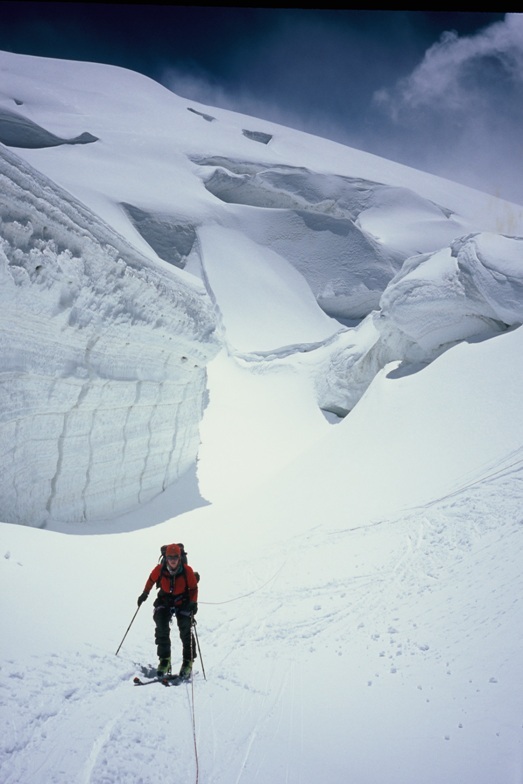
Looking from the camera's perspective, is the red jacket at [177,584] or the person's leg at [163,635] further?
the red jacket at [177,584]

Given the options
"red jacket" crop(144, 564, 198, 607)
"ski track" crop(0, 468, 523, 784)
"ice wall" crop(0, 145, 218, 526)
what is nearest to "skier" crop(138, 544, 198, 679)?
"red jacket" crop(144, 564, 198, 607)

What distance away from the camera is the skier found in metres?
3.06

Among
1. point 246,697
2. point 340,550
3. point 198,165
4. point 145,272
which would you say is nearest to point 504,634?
point 246,697

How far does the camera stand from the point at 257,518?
Result: 23.0 ft

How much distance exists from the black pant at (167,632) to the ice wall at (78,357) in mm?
2713

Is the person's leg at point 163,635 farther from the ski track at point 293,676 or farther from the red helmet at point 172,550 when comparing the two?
the red helmet at point 172,550

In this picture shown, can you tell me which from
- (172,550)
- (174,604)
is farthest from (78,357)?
(174,604)

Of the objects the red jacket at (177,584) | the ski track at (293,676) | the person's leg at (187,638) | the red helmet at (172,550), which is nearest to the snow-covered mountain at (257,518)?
the ski track at (293,676)

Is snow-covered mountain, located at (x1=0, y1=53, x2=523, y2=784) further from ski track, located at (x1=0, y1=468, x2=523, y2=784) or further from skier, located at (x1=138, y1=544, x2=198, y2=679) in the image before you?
skier, located at (x1=138, y1=544, x2=198, y2=679)

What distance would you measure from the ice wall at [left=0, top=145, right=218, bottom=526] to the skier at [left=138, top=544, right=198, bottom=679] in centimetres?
266

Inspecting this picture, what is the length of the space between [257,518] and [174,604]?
12.9 ft

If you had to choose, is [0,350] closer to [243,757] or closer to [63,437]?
[63,437]

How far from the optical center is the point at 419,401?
8.00 meters

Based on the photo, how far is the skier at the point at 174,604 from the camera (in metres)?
3.06
